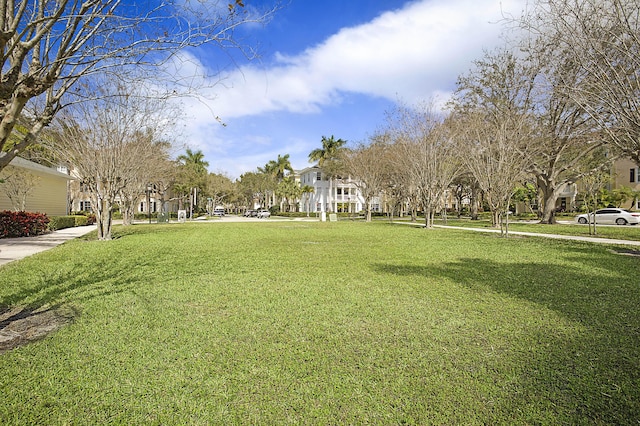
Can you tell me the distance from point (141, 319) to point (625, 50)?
9.72 metres

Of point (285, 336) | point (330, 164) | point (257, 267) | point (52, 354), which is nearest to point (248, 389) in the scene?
point (285, 336)

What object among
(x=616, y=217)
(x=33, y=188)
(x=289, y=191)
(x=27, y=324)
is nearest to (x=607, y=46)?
(x=27, y=324)

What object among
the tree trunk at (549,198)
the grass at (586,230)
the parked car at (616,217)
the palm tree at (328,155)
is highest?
the palm tree at (328,155)

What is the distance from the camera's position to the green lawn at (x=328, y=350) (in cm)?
266

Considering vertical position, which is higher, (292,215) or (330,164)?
(330,164)

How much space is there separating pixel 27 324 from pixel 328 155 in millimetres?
56351

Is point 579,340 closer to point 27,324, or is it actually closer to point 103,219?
point 27,324

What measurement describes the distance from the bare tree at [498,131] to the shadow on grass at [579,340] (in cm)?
957

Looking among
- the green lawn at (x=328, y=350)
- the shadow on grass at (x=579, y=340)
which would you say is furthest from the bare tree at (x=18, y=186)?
the shadow on grass at (x=579, y=340)

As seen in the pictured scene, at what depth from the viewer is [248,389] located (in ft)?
9.59

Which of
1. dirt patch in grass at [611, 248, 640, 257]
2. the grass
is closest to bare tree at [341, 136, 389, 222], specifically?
the grass

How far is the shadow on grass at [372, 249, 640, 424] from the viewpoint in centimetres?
278

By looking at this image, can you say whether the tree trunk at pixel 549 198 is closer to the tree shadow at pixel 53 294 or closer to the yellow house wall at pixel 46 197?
the tree shadow at pixel 53 294

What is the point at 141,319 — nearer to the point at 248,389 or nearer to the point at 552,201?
the point at 248,389
